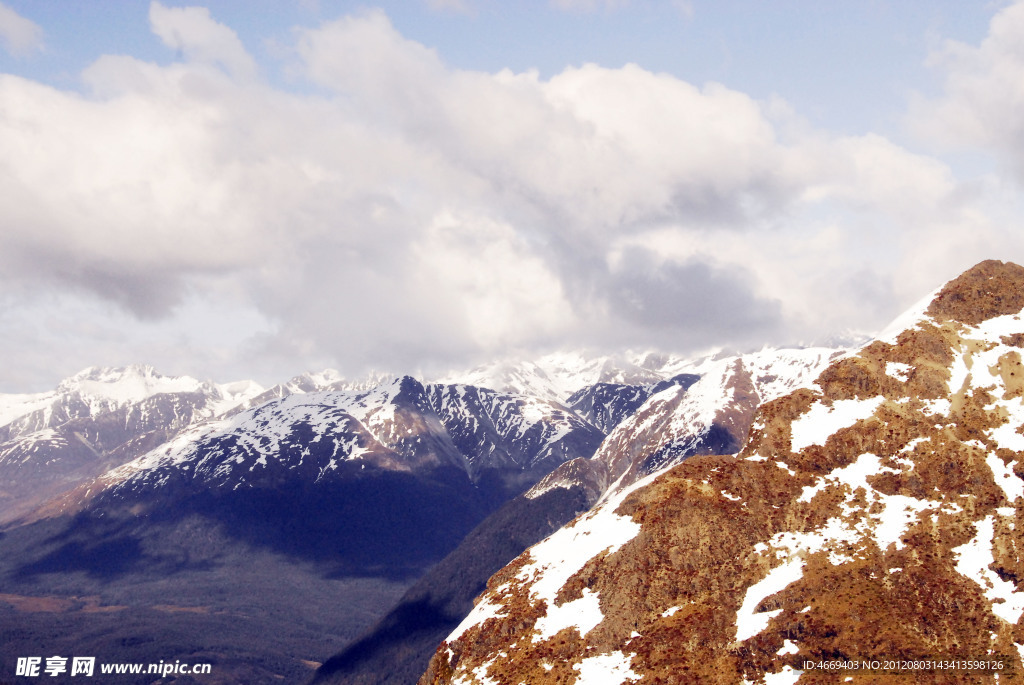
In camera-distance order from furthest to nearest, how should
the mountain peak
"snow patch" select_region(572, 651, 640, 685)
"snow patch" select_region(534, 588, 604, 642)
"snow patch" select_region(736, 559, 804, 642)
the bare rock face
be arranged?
the mountain peak → "snow patch" select_region(534, 588, 604, 642) → "snow patch" select_region(736, 559, 804, 642) → "snow patch" select_region(572, 651, 640, 685) → the bare rock face

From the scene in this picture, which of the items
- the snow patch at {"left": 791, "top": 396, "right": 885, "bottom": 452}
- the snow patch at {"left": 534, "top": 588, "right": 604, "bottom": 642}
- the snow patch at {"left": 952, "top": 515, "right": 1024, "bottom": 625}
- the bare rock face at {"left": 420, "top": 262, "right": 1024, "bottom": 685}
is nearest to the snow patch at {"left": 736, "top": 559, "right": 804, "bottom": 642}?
the bare rock face at {"left": 420, "top": 262, "right": 1024, "bottom": 685}

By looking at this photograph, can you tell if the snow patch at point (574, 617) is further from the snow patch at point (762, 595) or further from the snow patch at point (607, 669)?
the snow patch at point (762, 595)

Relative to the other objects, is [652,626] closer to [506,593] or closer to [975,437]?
[506,593]

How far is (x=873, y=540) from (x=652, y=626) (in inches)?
1583

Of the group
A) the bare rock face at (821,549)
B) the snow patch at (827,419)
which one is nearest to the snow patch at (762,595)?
the bare rock face at (821,549)

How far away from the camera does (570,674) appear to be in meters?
122

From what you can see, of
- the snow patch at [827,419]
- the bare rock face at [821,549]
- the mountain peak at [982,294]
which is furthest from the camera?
the mountain peak at [982,294]

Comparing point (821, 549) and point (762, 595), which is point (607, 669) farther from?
point (821, 549)

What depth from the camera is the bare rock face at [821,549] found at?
386ft

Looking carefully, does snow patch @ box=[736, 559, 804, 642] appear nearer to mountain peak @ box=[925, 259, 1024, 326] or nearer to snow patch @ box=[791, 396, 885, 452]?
snow patch @ box=[791, 396, 885, 452]

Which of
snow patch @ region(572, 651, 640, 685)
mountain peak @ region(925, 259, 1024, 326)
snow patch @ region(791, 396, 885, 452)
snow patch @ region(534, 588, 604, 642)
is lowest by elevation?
snow patch @ region(572, 651, 640, 685)

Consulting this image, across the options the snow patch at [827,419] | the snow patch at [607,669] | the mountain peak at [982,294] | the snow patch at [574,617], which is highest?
the mountain peak at [982,294]

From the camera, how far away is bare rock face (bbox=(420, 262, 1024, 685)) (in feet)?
386

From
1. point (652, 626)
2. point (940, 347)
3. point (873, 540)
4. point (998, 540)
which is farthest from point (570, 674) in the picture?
point (940, 347)
